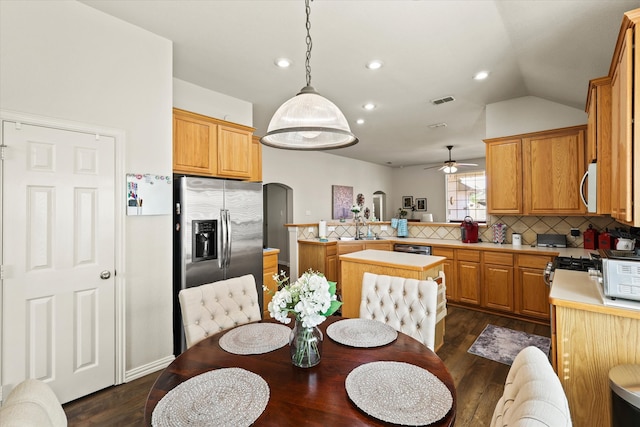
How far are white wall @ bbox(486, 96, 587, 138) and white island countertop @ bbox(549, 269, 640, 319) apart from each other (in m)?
2.40

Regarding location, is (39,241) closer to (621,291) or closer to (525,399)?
(525,399)

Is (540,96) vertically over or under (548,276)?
over

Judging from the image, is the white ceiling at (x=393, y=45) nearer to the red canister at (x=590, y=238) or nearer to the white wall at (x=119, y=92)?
the white wall at (x=119, y=92)

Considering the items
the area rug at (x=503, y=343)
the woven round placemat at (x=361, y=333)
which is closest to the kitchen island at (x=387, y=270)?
the area rug at (x=503, y=343)

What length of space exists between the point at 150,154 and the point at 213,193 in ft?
2.16

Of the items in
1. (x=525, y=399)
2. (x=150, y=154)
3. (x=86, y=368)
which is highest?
(x=150, y=154)

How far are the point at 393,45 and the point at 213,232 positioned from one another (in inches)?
95.9

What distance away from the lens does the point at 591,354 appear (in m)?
1.72

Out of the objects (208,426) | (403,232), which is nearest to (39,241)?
(208,426)

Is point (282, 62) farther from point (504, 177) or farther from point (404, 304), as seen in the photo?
point (504, 177)

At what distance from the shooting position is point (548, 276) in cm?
295

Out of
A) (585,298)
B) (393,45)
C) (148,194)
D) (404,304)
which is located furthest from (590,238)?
(148,194)

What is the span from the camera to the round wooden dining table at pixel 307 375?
0.97m

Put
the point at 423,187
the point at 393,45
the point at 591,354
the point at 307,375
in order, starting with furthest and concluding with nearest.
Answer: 1. the point at 423,187
2. the point at 393,45
3. the point at 591,354
4. the point at 307,375
